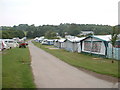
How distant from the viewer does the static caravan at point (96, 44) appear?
83.1 ft

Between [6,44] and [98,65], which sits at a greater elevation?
[98,65]

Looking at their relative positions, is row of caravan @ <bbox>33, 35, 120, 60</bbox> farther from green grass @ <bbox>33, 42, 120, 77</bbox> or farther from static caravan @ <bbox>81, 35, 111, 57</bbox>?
green grass @ <bbox>33, 42, 120, 77</bbox>

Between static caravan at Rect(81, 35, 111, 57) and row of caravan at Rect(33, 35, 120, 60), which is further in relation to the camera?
static caravan at Rect(81, 35, 111, 57)

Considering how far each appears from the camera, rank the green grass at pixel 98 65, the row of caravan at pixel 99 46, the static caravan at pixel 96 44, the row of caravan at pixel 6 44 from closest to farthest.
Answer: the green grass at pixel 98 65 → the row of caravan at pixel 99 46 → the static caravan at pixel 96 44 → the row of caravan at pixel 6 44

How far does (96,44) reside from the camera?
90.6 ft

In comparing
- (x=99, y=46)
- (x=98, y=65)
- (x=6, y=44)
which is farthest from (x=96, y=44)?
(x=6, y=44)

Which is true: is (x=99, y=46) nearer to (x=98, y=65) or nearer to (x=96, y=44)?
(x=96, y=44)

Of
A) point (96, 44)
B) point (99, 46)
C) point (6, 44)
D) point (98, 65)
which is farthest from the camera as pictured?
point (6, 44)

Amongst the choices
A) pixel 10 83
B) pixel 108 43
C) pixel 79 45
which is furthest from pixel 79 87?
pixel 79 45

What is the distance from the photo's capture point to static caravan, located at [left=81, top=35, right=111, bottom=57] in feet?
83.1

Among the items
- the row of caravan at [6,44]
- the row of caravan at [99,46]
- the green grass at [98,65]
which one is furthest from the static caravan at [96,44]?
the row of caravan at [6,44]

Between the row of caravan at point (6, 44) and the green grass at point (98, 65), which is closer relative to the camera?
the green grass at point (98, 65)

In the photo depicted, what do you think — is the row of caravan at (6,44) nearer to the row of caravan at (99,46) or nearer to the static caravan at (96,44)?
the row of caravan at (99,46)

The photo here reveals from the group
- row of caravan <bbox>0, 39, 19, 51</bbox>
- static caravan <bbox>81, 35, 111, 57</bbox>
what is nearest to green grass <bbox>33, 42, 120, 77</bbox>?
static caravan <bbox>81, 35, 111, 57</bbox>
